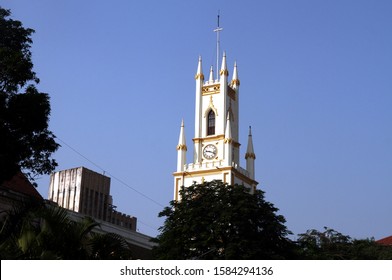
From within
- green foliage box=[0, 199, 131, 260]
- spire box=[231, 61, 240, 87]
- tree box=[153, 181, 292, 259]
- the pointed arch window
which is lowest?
green foliage box=[0, 199, 131, 260]

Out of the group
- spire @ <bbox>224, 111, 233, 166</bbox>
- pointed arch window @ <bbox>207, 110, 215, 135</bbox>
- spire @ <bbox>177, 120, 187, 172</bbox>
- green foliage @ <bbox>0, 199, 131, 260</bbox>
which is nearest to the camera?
green foliage @ <bbox>0, 199, 131, 260</bbox>

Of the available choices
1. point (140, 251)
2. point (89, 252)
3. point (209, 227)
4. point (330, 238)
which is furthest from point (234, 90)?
point (89, 252)

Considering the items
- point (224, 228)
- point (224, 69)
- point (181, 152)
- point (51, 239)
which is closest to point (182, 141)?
point (181, 152)

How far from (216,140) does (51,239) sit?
51.6 metres

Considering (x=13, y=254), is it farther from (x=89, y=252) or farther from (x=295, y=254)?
(x=295, y=254)

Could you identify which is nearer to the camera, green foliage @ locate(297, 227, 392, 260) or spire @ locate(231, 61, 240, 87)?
green foliage @ locate(297, 227, 392, 260)

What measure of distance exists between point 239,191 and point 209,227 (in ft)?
11.3

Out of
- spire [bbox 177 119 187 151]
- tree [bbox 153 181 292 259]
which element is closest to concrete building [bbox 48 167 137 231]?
spire [bbox 177 119 187 151]

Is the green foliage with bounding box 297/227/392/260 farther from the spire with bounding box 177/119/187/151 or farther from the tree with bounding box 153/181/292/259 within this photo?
the spire with bounding box 177/119/187/151

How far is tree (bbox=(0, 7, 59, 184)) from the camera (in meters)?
23.2

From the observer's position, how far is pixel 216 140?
222ft

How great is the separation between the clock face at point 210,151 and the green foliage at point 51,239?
48.1 m

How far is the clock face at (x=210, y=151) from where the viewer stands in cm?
6700

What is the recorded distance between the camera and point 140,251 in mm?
48719
